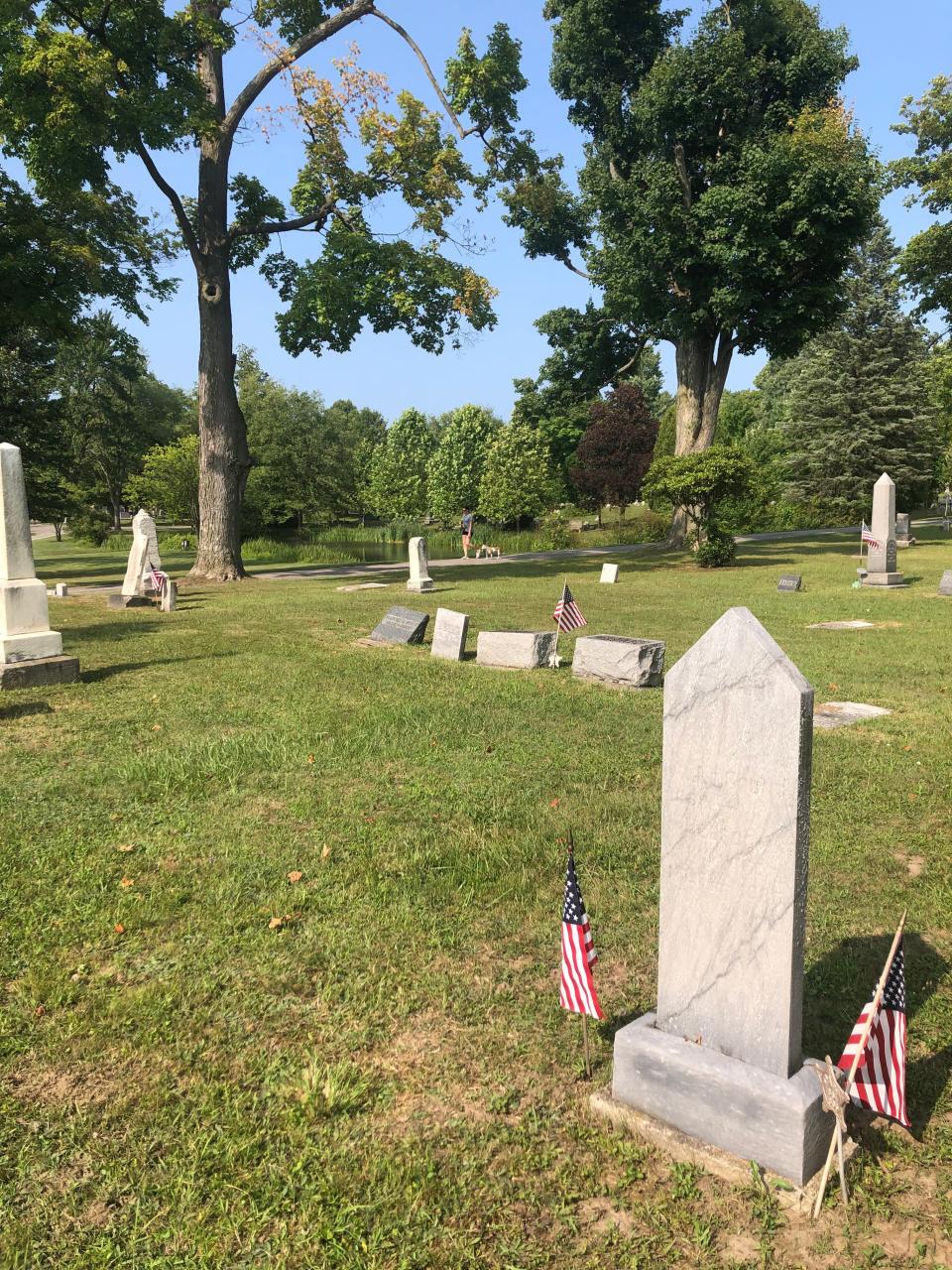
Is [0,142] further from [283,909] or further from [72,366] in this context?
[72,366]

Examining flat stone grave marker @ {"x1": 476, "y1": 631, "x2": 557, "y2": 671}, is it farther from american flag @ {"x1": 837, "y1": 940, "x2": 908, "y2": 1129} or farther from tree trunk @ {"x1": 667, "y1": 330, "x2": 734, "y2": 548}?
tree trunk @ {"x1": 667, "y1": 330, "x2": 734, "y2": 548}

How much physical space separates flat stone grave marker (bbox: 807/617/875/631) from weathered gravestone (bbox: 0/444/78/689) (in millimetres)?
10671

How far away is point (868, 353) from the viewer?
4069 centimetres

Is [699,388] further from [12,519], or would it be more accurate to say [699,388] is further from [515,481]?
[12,519]

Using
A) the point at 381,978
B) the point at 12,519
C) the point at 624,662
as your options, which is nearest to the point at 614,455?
the point at 624,662

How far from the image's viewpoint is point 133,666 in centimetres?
1046

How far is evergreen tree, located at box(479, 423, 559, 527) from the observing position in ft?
145

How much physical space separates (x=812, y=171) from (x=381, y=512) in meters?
39.2

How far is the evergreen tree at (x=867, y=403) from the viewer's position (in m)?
39.8

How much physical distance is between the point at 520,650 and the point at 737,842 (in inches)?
297

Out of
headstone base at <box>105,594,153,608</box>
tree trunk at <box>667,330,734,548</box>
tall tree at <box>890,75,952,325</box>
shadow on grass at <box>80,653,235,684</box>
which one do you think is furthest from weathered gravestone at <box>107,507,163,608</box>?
tall tree at <box>890,75,952,325</box>

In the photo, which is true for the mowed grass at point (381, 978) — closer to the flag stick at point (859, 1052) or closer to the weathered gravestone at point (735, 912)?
the flag stick at point (859, 1052)

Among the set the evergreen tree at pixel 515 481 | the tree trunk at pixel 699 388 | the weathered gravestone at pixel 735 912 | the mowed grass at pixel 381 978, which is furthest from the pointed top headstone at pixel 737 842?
the evergreen tree at pixel 515 481

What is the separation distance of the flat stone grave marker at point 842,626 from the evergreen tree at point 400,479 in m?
44.9
